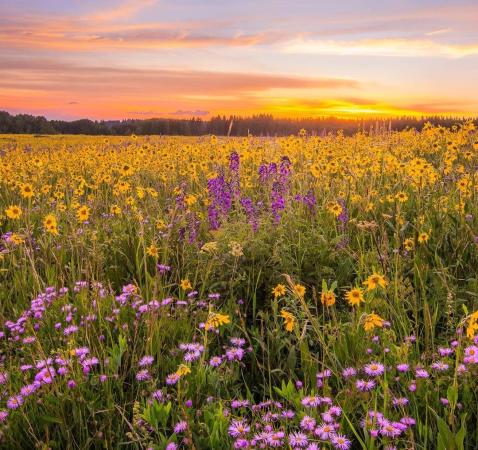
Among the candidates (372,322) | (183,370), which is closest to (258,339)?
(372,322)

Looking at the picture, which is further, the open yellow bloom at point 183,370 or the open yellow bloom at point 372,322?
the open yellow bloom at point 372,322

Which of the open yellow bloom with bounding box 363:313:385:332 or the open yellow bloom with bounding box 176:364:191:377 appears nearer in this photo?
the open yellow bloom with bounding box 176:364:191:377

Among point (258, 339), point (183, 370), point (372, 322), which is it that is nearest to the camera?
point (183, 370)

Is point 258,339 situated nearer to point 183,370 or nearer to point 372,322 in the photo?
point 372,322

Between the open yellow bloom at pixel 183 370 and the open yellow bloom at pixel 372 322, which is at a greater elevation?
the open yellow bloom at pixel 372 322

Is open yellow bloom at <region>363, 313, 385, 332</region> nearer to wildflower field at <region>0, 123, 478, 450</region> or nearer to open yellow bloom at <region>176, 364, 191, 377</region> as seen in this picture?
wildflower field at <region>0, 123, 478, 450</region>

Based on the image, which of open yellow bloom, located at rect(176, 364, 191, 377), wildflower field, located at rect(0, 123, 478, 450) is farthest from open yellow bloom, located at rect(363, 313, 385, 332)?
open yellow bloom, located at rect(176, 364, 191, 377)

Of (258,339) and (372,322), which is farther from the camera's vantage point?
(258,339)

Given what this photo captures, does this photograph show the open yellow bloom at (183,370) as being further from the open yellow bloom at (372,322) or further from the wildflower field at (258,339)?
the open yellow bloom at (372,322)

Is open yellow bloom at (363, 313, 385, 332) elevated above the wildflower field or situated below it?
above

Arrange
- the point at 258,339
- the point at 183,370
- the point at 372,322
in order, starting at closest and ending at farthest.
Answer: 1. the point at 183,370
2. the point at 372,322
3. the point at 258,339

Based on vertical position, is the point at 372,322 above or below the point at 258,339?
above

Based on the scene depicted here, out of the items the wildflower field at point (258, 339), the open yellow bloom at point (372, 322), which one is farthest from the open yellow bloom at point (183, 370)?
the open yellow bloom at point (372, 322)

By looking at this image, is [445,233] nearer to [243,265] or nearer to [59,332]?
[243,265]
